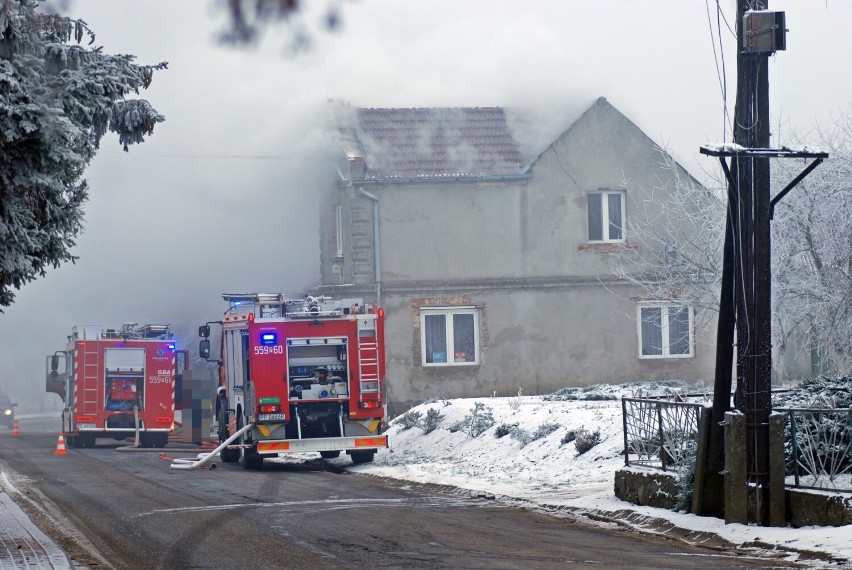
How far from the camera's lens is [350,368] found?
21562 mm

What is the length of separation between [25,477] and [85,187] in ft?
34.4

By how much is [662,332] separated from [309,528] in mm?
22338

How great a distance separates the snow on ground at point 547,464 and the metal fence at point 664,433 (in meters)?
0.61

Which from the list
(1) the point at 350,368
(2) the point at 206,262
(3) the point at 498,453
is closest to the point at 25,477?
(1) the point at 350,368

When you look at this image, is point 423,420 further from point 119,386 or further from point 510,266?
point 119,386

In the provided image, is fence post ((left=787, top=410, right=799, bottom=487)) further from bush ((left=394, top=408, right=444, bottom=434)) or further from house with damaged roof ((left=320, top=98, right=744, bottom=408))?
house with damaged roof ((left=320, top=98, right=744, bottom=408))

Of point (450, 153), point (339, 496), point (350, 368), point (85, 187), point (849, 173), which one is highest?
point (450, 153)

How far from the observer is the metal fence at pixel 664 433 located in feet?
43.3

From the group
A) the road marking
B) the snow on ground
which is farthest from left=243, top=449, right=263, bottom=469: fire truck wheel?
the road marking

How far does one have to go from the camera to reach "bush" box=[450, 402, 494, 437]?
21.3 meters

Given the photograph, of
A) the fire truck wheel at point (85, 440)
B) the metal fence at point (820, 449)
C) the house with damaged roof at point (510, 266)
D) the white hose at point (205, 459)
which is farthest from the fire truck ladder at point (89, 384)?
the metal fence at point (820, 449)

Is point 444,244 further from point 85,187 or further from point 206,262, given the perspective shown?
point 85,187

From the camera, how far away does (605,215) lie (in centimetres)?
3338

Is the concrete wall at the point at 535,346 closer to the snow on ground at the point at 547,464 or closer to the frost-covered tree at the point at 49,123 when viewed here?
the snow on ground at the point at 547,464
